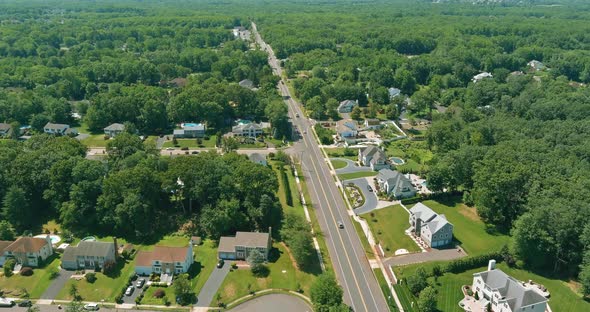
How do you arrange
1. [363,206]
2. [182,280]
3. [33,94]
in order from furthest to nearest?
[33,94] < [363,206] < [182,280]

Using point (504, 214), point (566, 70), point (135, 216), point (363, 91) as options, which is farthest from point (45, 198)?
point (566, 70)

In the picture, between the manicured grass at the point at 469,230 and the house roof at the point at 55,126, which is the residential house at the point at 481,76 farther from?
the house roof at the point at 55,126

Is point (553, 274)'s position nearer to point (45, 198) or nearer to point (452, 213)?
point (452, 213)

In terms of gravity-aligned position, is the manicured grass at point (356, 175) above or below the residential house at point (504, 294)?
below

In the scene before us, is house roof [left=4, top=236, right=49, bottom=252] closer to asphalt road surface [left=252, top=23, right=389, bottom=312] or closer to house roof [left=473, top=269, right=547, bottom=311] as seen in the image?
asphalt road surface [left=252, top=23, right=389, bottom=312]

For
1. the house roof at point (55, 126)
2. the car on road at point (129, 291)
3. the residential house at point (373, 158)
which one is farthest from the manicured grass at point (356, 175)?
the house roof at point (55, 126)

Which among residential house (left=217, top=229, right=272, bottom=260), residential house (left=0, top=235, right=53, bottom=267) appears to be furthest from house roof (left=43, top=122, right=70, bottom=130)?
residential house (left=217, top=229, right=272, bottom=260)
